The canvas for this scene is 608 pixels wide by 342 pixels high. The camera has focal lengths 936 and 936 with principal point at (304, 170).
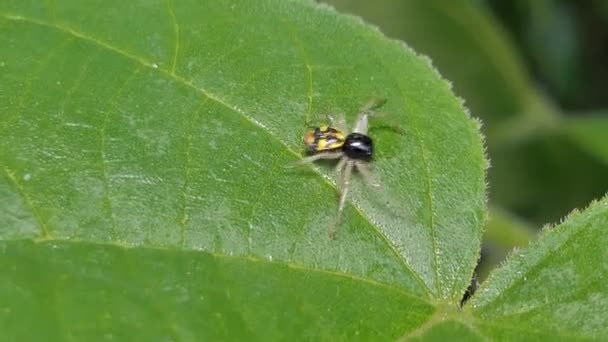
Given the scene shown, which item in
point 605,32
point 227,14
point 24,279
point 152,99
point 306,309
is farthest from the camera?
point 605,32

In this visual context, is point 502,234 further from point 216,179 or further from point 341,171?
point 216,179

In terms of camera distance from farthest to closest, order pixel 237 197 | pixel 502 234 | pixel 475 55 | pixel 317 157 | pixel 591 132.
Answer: pixel 475 55
pixel 591 132
pixel 502 234
pixel 317 157
pixel 237 197

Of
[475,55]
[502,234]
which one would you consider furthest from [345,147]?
[475,55]

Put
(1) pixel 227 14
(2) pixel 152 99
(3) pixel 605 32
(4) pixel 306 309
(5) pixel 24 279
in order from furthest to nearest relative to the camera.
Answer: (3) pixel 605 32 < (1) pixel 227 14 < (2) pixel 152 99 < (4) pixel 306 309 < (5) pixel 24 279

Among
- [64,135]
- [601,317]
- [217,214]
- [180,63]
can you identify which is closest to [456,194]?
[601,317]

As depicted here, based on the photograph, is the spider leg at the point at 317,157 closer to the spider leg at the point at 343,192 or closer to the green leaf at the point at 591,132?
the spider leg at the point at 343,192

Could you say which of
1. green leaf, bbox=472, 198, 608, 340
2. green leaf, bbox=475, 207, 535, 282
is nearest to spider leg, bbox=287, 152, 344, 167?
green leaf, bbox=472, 198, 608, 340

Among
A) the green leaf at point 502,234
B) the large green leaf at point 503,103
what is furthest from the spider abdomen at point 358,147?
the large green leaf at point 503,103

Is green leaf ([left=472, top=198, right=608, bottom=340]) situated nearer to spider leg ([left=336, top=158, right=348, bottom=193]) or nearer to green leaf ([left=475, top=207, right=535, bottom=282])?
spider leg ([left=336, top=158, right=348, bottom=193])

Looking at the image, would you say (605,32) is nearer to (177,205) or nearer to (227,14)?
(227,14)
